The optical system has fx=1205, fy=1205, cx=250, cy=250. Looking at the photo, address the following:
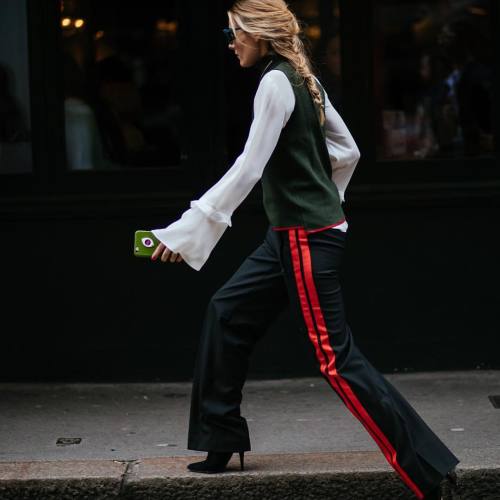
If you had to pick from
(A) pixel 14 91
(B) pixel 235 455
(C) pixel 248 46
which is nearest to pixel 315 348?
(B) pixel 235 455

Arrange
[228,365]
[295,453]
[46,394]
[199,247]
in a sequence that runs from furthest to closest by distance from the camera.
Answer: [46,394] → [295,453] → [228,365] → [199,247]

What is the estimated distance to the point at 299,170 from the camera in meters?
4.59

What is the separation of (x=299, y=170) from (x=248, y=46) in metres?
0.51

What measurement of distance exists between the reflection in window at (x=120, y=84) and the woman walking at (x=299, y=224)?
2.09m

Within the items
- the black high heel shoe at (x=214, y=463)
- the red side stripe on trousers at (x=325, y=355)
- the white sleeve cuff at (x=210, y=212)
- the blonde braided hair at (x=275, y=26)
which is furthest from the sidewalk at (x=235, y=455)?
the blonde braided hair at (x=275, y=26)

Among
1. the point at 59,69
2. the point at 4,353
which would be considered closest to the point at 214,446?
the point at 4,353

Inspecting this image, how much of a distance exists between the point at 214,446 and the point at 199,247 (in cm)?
92

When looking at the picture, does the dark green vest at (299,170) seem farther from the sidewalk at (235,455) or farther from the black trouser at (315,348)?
the sidewalk at (235,455)

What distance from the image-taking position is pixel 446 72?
22.5 feet

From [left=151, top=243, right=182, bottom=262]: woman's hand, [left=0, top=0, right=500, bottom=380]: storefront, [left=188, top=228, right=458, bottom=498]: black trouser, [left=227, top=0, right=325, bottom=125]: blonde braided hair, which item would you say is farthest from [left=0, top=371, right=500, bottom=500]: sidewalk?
[left=227, top=0, right=325, bottom=125]: blonde braided hair

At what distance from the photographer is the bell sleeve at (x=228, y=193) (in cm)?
440

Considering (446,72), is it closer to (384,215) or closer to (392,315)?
(384,215)

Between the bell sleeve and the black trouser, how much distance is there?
338 millimetres

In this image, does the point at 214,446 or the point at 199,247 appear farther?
the point at 214,446
